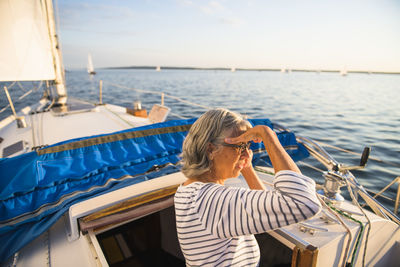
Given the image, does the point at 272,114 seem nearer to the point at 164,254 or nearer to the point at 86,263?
the point at 164,254

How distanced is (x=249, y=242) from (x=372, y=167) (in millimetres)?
A: 6681

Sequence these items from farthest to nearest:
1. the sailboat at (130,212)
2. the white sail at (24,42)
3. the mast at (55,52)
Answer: the mast at (55,52), the white sail at (24,42), the sailboat at (130,212)

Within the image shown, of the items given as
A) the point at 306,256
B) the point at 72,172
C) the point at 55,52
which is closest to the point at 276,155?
the point at 306,256

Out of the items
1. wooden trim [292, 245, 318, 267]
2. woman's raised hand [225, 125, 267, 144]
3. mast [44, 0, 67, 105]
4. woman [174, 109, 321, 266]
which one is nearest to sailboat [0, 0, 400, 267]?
wooden trim [292, 245, 318, 267]

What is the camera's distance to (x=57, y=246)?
4.84ft

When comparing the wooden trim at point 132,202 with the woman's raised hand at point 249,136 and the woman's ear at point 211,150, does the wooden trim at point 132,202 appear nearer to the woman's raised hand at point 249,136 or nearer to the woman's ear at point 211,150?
the woman's ear at point 211,150

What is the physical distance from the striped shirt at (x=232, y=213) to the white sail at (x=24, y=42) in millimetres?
4296

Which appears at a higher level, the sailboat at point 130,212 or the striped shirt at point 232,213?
the striped shirt at point 232,213

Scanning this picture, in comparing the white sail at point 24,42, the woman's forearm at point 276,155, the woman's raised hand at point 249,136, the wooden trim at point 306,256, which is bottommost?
the wooden trim at point 306,256

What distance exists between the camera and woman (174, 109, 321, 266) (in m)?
0.79

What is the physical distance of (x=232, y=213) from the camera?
2.71 ft

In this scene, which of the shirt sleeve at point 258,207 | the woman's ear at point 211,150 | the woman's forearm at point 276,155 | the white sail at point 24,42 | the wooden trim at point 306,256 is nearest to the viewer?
the shirt sleeve at point 258,207

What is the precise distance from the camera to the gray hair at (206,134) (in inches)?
40.0

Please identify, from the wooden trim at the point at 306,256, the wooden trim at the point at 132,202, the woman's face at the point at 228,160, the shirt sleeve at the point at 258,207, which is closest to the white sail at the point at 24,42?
the wooden trim at the point at 132,202
